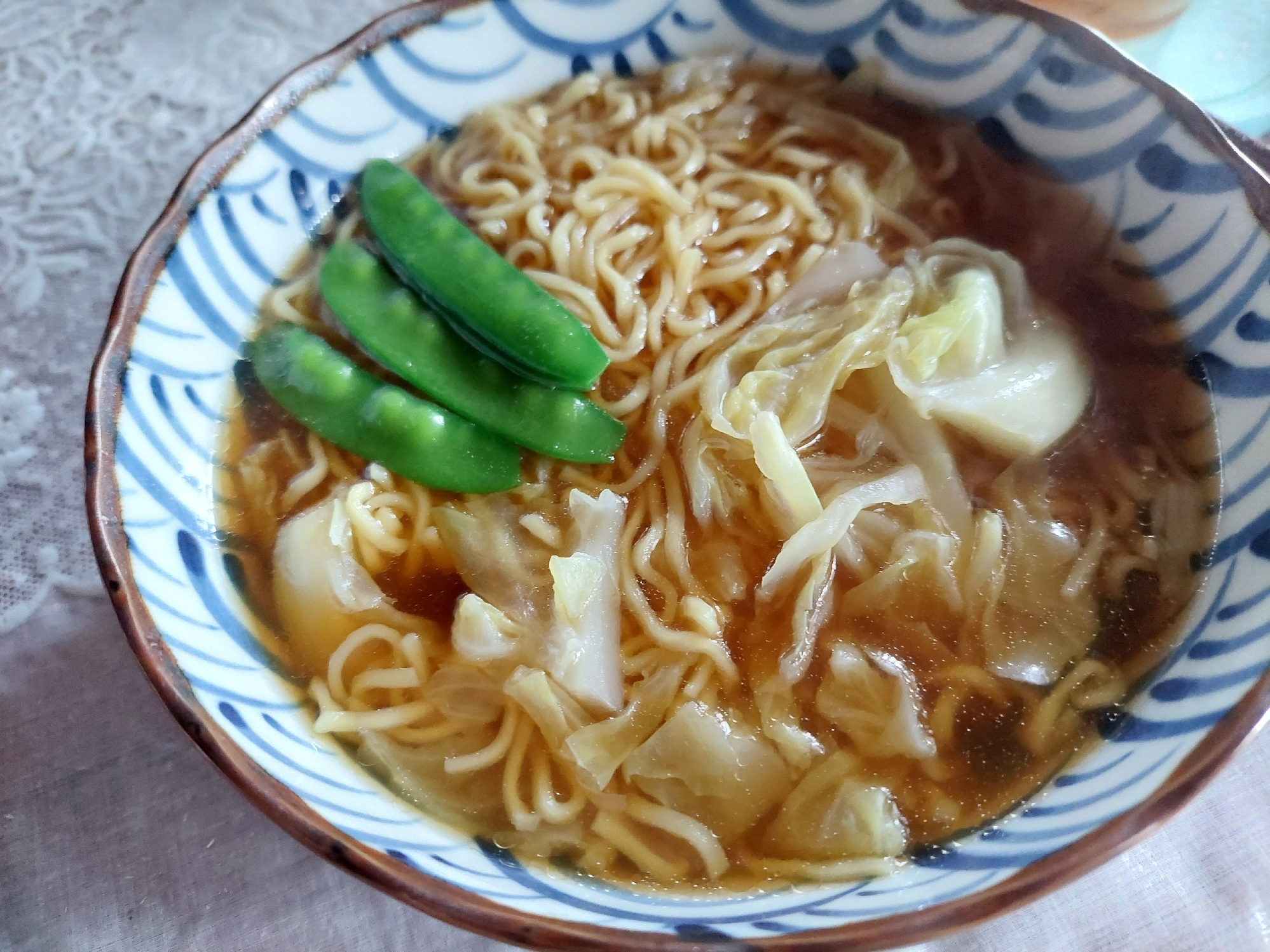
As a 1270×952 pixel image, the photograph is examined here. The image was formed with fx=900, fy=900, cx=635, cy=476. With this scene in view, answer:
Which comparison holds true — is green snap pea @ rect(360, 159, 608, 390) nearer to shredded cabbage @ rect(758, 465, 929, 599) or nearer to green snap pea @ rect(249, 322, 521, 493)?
green snap pea @ rect(249, 322, 521, 493)

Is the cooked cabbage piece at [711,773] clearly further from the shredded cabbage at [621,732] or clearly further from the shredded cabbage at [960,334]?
the shredded cabbage at [960,334]

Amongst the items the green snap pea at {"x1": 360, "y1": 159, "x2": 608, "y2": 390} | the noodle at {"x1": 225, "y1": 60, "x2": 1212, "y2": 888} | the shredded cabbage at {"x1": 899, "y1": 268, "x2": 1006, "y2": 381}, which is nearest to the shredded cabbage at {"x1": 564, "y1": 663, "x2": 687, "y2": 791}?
the noodle at {"x1": 225, "y1": 60, "x2": 1212, "y2": 888}

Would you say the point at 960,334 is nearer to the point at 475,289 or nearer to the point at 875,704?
the point at 875,704

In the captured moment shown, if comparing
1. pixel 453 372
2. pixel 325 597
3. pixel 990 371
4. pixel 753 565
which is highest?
pixel 990 371

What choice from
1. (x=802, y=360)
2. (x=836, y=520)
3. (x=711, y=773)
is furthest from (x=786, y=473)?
(x=711, y=773)

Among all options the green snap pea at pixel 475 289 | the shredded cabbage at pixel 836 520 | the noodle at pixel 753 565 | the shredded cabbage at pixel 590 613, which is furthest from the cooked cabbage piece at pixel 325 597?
the shredded cabbage at pixel 836 520
